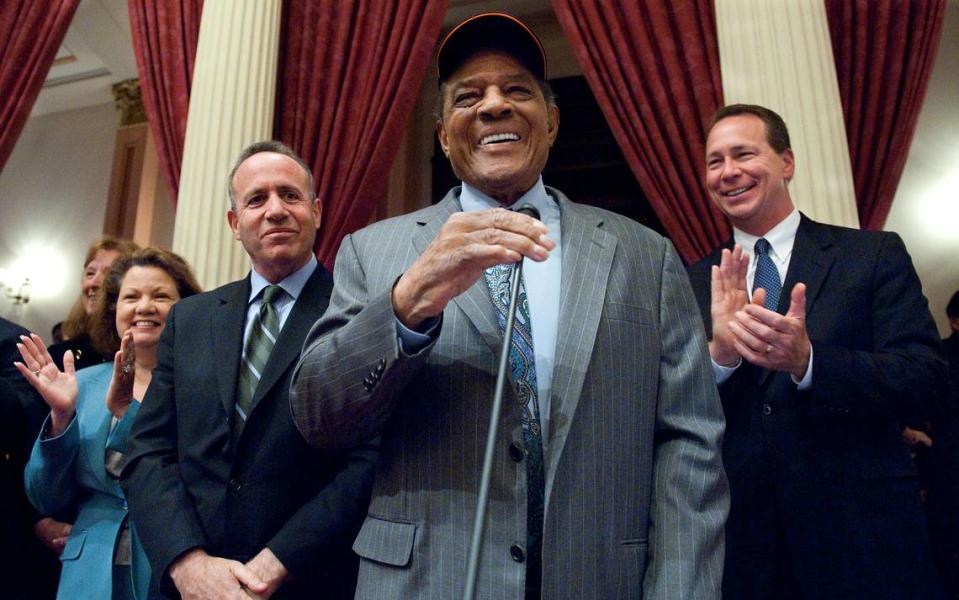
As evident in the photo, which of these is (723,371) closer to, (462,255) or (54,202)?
(462,255)

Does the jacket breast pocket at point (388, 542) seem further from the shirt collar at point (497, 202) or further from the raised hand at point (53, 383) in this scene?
the raised hand at point (53, 383)

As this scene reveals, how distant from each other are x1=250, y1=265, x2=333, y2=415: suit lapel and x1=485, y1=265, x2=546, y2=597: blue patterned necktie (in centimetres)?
54

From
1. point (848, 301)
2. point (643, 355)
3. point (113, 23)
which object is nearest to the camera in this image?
point (643, 355)

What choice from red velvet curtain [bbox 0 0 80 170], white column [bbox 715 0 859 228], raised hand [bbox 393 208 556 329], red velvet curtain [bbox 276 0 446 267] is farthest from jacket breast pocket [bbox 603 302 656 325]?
red velvet curtain [bbox 0 0 80 170]

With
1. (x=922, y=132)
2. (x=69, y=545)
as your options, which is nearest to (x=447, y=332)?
(x=69, y=545)

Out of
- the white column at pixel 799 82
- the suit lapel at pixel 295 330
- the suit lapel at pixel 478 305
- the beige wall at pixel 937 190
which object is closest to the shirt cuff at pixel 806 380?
the suit lapel at pixel 478 305

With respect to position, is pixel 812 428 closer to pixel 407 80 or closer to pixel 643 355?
pixel 643 355

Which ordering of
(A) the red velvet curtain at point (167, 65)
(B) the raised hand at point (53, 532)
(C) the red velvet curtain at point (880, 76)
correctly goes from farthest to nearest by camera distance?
(A) the red velvet curtain at point (167, 65)
(C) the red velvet curtain at point (880, 76)
(B) the raised hand at point (53, 532)

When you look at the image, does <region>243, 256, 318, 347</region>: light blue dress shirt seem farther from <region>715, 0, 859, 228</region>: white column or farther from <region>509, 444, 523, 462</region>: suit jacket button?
<region>715, 0, 859, 228</region>: white column

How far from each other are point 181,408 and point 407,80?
2297 millimetres

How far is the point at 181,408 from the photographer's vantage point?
1473 mm

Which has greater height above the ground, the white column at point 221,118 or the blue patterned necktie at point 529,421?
the white column at point 221,118

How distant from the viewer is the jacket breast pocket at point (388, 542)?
3.18 ft

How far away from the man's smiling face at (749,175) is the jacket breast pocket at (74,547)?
5.71 ft
